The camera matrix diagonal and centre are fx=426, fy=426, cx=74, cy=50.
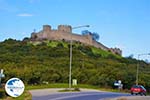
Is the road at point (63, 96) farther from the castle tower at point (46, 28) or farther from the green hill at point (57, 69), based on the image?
the castle tower at point (46, 28)

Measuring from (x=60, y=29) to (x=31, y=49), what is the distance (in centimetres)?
3028

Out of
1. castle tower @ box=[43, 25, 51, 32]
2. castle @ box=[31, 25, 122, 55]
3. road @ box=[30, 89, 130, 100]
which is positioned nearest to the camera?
road @ box=[30, 89, 130, 100]

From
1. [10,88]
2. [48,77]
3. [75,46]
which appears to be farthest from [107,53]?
[10,88]

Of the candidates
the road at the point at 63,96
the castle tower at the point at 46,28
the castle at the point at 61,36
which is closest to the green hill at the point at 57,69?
the road at the point at 63,96

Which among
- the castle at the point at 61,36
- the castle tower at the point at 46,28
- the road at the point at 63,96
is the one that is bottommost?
the road at the point at 63,96

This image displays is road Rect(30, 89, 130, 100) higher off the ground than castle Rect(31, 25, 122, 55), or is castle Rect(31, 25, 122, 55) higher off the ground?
castle Rect(31, 25, 122, 55)

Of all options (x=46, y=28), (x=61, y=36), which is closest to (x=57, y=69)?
(x=61, y=36)

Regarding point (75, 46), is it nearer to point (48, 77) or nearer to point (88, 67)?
point (88, 67)

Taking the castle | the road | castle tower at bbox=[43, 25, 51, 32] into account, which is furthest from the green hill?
castle tower at bbox=[43, 25, 51, 32]

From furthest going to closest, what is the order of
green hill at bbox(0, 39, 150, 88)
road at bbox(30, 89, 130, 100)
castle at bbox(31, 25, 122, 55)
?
1. castle at bbox(31, 25, 122, 55)
2. green hill at bbox(0, 39, 150, 88)
3. road at bbox(30, 89, 130, 100)

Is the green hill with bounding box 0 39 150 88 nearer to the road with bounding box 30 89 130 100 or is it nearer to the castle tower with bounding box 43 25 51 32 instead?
the road with bounding box 30 89 130 100

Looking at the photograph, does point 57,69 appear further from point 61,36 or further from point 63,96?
point 61,36

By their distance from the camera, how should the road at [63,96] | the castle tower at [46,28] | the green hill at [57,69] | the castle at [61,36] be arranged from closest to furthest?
the road at [63,96]
the green hill at [57,69]
the castle at [61,36]
the castle tower at [46,28]

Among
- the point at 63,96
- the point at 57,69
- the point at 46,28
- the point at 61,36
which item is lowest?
the point at 63,96
